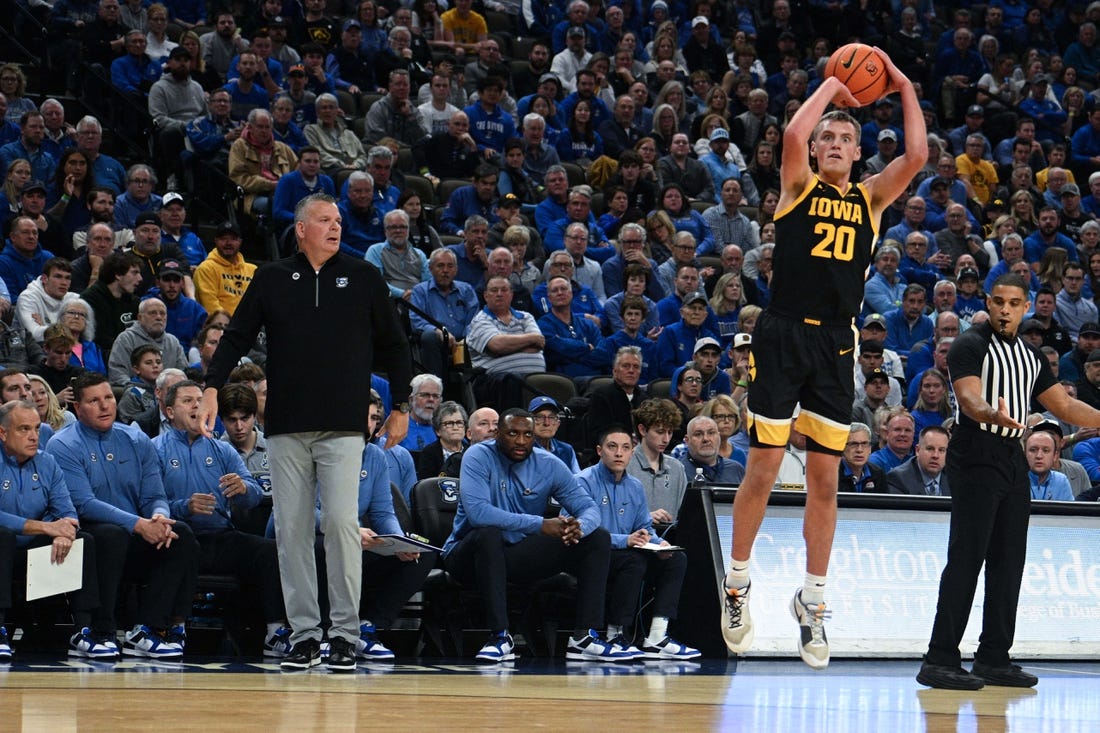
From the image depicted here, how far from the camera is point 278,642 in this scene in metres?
8.51

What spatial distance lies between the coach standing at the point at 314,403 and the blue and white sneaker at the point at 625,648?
201 cm

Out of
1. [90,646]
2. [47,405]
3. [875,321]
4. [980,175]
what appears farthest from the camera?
[980,175]

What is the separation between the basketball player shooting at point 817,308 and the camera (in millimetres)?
6090

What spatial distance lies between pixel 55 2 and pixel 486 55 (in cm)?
453

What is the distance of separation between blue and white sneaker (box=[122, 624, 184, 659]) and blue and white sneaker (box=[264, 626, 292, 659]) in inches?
20.1

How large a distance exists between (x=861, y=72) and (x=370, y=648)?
4.22m

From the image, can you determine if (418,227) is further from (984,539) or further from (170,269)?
(984,539)

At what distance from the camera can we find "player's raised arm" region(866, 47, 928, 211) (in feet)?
20.1

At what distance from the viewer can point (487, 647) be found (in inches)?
335

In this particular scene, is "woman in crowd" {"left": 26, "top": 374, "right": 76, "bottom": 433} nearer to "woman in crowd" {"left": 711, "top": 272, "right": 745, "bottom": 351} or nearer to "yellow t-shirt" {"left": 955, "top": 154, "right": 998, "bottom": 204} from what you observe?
"woman in crowd" {"left": 711, "top": 272, "right": 745, "bottom": 351}

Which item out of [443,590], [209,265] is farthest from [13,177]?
[443,590]

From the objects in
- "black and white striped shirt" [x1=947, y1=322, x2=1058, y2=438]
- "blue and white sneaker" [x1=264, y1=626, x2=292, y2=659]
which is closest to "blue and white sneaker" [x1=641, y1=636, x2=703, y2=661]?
"blue and white sneaker" [x1=264, y1=626, x2=292, y2=659]

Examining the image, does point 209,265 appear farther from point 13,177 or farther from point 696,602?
point 696,602

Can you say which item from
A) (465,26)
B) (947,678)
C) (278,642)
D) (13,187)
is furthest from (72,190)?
(947,678)
